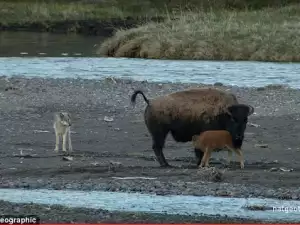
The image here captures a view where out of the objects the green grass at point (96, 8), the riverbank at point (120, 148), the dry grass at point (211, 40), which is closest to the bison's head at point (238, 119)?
the riverbank at point (120, 148)

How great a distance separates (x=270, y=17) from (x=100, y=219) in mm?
37785

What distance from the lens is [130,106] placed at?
22.0 metres

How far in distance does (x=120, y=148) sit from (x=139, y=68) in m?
17.5

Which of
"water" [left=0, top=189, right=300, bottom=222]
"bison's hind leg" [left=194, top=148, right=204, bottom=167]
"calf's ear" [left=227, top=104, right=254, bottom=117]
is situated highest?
"calf's ear" [left=227, top=104, right=254, bottom=117]

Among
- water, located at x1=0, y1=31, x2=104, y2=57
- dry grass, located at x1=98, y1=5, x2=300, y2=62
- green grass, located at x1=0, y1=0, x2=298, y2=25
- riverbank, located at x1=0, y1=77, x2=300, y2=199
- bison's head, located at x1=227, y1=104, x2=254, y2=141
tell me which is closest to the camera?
riverbank, located at x1=0, y1=77, x2=300, y2=199

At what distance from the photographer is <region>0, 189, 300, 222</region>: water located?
36.6 ft

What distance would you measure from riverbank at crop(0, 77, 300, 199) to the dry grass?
12892 mm

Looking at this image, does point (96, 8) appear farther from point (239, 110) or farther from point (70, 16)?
point (239, 110)

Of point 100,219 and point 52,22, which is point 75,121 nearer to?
point 100,219

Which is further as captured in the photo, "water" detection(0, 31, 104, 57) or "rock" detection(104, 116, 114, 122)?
"water" detection(0, 31, 104, 57)

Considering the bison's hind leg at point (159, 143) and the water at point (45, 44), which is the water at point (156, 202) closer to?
the bison's hind leg at point (159, 143)

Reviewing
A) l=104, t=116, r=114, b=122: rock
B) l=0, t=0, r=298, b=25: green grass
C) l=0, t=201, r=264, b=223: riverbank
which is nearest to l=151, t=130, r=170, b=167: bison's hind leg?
l=0, t=201, r=264, b=223: riverbank

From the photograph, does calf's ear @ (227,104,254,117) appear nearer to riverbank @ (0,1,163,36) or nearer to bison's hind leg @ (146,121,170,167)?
bison's hind leg @ (146,121,170,167)

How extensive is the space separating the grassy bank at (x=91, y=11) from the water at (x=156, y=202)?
44.5m
